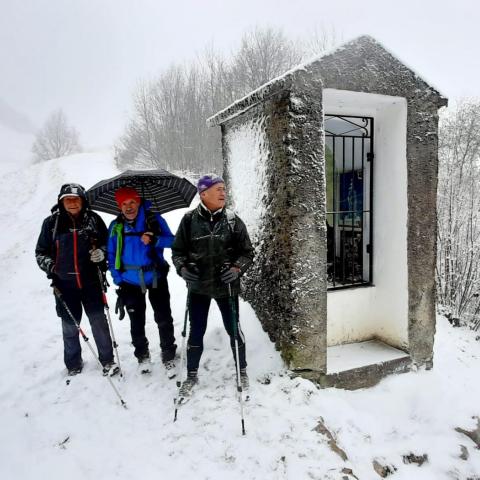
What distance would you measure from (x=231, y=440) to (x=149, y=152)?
973 inches

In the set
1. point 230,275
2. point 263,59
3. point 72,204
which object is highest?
point 263,59

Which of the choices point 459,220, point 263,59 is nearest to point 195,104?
point 263,59

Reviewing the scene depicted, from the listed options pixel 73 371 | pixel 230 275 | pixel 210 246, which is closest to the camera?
pixel 230 275

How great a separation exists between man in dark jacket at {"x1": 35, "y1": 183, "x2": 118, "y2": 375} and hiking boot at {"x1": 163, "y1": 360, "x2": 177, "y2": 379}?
54 cm

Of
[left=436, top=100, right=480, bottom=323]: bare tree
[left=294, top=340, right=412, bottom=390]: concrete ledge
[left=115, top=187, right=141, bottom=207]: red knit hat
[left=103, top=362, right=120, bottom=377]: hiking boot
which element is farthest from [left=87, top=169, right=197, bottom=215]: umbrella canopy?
[left=436, top=100, right=480, bottom=323]: bare tree

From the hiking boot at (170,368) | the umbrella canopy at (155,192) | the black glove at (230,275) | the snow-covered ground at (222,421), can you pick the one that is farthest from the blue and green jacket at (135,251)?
the snow-covered ground at (222,421)

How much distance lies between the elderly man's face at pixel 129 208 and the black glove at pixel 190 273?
0.85m

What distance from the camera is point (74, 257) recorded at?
3529 millimetres

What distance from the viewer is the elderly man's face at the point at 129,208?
3.47 metres

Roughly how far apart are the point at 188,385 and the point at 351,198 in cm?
300

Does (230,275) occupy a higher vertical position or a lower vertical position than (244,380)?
higher

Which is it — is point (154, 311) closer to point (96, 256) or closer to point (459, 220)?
point (96, 256)

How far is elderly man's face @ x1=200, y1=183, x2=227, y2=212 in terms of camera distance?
10.3ft

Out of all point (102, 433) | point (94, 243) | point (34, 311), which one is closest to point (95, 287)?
point (94, 243)
